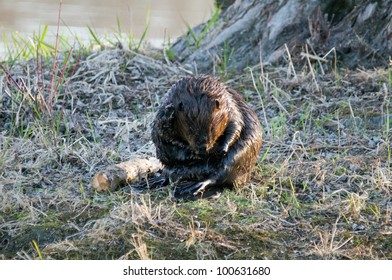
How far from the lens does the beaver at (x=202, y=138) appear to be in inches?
170

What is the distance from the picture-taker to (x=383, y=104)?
573 cm

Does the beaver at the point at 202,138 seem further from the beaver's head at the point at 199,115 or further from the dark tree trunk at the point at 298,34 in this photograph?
the dark tree trunk at the point at 298,34

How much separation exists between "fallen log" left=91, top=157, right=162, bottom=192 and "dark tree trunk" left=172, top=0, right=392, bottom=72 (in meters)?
2.03

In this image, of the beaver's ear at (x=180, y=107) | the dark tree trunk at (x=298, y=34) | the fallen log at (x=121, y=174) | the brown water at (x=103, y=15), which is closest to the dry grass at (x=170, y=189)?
the fallen log at (x=121, y=174)

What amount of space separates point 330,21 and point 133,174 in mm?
2655

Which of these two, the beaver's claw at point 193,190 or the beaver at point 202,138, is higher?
the beaver at point 202,138

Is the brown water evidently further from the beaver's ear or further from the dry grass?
the beaver's ear

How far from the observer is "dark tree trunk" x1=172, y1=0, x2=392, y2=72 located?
252 inches

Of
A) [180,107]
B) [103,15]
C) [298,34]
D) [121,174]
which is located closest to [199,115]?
[180,107]

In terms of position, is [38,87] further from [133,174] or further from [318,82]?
[318,82]

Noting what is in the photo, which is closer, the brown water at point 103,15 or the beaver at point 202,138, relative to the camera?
the beaver at point 202,138

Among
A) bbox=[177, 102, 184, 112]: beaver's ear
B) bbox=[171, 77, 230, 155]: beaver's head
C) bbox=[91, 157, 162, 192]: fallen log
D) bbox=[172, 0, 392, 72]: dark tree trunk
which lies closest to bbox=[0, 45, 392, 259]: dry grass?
bbox=[91, 157, 162, 192]: fallen log

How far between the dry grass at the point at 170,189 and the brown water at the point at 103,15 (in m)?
3.17
